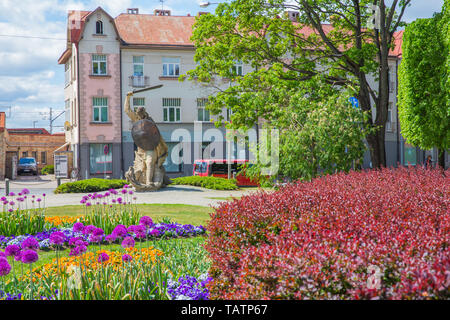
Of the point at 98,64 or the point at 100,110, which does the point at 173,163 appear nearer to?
the point at 100,110

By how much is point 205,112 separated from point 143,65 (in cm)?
593

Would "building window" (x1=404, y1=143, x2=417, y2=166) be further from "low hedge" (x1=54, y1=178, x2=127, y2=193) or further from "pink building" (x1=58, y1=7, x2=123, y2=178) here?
"low hedge" (x1=54, y1=178, x2=127, y2=193)

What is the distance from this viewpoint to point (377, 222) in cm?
456

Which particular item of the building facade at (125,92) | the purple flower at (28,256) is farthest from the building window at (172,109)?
the purple flower at (28,256)

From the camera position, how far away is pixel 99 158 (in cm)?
3828

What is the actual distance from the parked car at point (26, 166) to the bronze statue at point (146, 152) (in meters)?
30.8

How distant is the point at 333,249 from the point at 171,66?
1461 inches

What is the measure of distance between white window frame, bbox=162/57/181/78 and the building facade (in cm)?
8

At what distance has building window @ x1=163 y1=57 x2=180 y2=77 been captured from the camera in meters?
39.4

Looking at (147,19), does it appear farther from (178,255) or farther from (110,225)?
(178,255)

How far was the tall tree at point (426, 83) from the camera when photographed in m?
20.0

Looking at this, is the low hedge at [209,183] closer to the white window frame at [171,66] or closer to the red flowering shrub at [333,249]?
the white window frame at [171,66]

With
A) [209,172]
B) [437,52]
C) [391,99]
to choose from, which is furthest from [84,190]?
[391,99]

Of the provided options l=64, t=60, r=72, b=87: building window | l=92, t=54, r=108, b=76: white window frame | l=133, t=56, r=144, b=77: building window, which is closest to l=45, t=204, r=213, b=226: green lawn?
l=92, t=54, r=108, b=76: white window frame
